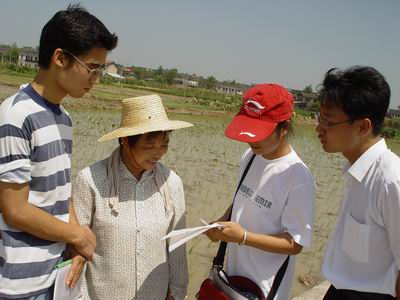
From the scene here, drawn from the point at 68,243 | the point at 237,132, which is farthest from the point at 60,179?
the point at 237,132

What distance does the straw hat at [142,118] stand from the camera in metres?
1.80

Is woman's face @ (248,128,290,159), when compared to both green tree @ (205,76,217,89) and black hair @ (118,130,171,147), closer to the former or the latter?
black hair @ (118,130,171,147)

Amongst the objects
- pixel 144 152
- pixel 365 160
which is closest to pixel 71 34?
pixel 144 152

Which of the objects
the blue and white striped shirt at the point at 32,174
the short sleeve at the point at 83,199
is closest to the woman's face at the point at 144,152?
the short sleeve at the point at 83,199

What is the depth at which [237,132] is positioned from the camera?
6.07 ft

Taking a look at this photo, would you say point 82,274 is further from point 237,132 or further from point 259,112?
point 259,112

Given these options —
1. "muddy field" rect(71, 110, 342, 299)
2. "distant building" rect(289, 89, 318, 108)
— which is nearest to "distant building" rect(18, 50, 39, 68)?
"muddy field" rect(71, 110, 342, 299)

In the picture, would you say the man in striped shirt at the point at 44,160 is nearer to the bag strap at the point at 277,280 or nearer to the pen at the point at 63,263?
the pen at the point at 63,263

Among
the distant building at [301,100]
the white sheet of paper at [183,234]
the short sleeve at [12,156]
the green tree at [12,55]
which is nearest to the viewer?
the short sleeve at [12,156]

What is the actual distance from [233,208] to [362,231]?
0.64 meters

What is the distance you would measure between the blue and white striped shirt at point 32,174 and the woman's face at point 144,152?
33cm

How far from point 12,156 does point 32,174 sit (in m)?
0.13

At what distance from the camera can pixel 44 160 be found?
1481mm

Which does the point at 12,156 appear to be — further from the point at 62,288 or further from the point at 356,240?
the point at 356,240
